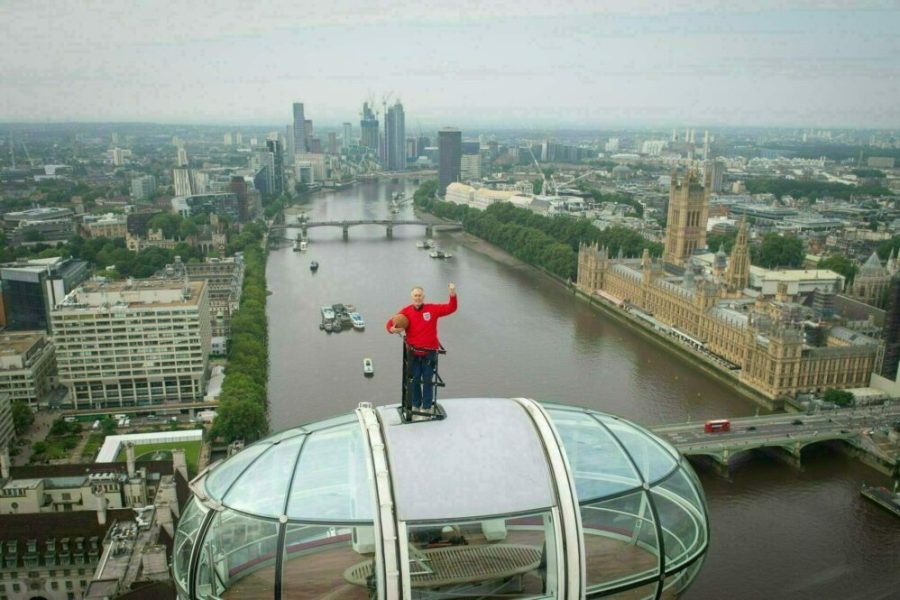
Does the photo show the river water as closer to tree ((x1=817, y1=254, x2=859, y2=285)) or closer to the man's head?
the man's head

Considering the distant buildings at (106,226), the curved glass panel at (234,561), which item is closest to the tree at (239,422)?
the curved glass panel at (234,561)

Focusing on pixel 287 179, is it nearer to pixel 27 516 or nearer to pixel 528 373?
pixel 528 373

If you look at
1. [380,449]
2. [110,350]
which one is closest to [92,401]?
[110,350]

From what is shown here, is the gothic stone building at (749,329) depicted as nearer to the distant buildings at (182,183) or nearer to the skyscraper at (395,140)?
the distant buildings at (182,183)

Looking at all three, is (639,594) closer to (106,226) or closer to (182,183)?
(106,226)

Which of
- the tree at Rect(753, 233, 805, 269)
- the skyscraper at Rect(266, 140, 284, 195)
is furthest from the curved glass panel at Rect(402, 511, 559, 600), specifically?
the skyscraper at Rect(266, 140, 284, 195)
